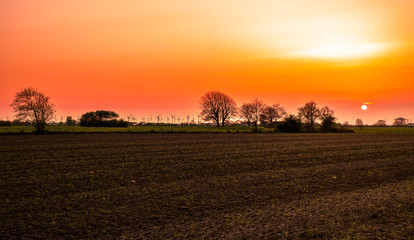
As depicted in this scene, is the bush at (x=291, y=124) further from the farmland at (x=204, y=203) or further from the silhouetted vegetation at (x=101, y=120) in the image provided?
the farmland at (x=204, y=203)

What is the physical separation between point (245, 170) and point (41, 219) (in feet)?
27.6

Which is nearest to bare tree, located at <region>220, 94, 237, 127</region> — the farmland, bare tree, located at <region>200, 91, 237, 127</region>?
bare tree, located at <region>200, 91, 237, 127</region>

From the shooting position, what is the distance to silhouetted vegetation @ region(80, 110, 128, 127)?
9006 cm

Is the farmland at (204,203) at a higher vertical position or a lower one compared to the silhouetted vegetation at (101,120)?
lower

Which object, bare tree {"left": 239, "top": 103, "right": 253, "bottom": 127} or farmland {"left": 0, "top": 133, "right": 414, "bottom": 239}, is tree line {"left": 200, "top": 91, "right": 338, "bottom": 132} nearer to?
bare tree {"left": 239, "top": 103, "right": 253, "bottom": 127}

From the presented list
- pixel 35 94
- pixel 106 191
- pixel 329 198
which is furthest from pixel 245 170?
pixel 35 94

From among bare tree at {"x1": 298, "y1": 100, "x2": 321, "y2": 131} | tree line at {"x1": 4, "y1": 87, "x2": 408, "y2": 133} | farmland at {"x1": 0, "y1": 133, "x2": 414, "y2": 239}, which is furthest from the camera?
bare tree at {"x1": 298, "y1": 100, "x2": 321, "y2": 131}

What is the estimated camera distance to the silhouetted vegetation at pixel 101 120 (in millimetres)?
90062

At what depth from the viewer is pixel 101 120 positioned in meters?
92.6

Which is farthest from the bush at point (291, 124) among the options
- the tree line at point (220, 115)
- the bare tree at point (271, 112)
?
the bare tree at point (271, 112)

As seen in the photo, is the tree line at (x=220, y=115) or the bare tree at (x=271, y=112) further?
the bare tree at (x=271, y=112)

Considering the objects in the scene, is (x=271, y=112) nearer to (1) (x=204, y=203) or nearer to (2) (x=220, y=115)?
(2) (x=220, y=115)

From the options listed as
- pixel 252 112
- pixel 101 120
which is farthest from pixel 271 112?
pixel 101 120

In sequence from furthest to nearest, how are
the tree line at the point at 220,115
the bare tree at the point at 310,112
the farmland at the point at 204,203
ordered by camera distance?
the bare tree at the point at 310,112
the tree line at the point at 220,115
the farmland at the point at 204,203
